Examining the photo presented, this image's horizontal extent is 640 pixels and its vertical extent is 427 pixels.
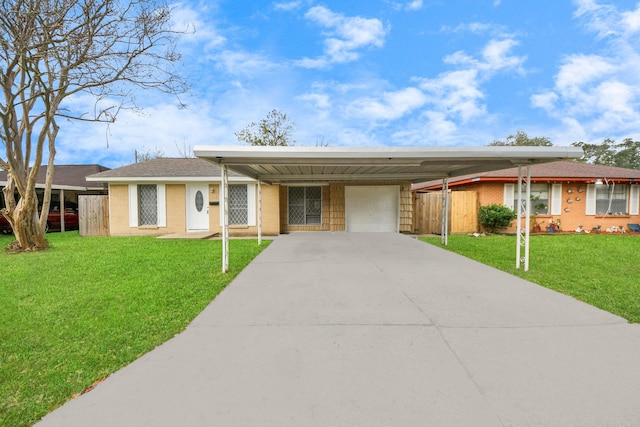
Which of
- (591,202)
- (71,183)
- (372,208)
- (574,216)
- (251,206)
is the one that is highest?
(71,183)

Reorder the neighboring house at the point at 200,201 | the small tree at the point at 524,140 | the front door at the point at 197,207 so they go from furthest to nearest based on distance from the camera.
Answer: the small tree at the point at 524,140 < the front door at the point at 197,207 < the neighboring house at the point at 200,201

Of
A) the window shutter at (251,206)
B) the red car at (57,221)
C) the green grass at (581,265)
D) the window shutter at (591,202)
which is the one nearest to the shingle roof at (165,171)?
the window shutter at (251,206)

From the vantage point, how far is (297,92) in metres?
17.4

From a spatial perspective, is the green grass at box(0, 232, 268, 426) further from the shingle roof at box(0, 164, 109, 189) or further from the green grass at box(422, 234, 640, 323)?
the shingle roof at box(0, 164, 109, 189)

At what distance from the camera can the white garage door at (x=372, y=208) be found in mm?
12883

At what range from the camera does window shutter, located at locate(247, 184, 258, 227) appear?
1187 centimetres

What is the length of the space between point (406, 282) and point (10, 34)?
35.4ft

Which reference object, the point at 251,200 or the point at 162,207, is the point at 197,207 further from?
the point at 251,200

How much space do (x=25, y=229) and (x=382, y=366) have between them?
10884mm

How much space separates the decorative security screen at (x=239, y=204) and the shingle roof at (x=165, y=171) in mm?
690

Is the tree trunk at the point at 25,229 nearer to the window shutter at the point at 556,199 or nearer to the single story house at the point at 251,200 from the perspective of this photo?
the single story house at the point at 251,200

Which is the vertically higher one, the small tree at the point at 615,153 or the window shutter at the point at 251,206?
the small tree at the point at 615,153

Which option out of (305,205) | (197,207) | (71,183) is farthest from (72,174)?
(305,205)

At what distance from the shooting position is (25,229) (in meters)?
8.46
